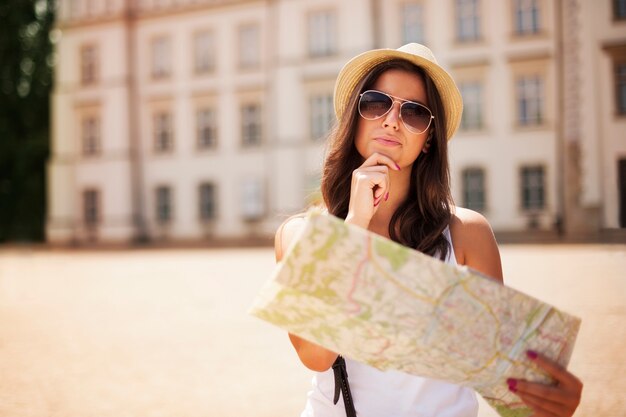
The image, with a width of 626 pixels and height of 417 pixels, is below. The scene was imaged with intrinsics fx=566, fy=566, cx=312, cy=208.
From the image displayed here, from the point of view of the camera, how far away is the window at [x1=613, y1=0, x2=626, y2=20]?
6484 mm

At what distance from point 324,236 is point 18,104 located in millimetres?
32465

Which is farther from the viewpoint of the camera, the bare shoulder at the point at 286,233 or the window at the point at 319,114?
the window at the point at 319,114

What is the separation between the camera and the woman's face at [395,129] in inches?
62.2

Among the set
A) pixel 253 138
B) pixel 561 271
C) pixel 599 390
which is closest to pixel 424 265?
pixel 599 390

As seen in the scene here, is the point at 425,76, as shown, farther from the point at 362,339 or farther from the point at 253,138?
the point at 253,138

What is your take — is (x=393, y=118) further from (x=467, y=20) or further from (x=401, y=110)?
(x=467, y=20)

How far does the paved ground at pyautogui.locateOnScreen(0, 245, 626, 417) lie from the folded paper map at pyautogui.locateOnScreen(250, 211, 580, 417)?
2539 mm

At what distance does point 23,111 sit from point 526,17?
24.6 meters

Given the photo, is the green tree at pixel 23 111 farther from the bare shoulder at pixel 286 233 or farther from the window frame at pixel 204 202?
the bare shoulder at pixel 286 233

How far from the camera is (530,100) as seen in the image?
20781 millimetres

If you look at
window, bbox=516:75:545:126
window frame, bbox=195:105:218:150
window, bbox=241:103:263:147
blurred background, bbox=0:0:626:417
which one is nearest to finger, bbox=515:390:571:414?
blurred background, bbox=0:0:626:417

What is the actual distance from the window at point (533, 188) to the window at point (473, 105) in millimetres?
2463

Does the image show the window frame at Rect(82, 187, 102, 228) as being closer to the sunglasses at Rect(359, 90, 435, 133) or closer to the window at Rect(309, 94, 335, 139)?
the window at Rect(309, 94, 335, 139)

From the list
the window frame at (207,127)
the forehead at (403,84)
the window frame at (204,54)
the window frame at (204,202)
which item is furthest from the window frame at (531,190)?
the forehead at (403,84)
